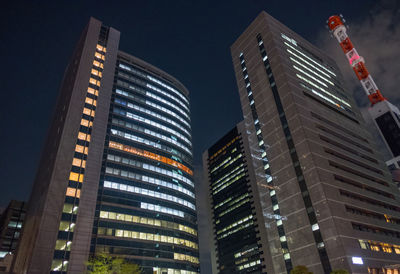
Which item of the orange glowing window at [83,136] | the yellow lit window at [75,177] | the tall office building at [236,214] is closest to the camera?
the yellow lit window at [75,177]

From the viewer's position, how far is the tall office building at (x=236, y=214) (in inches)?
6102

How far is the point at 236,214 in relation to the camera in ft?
562

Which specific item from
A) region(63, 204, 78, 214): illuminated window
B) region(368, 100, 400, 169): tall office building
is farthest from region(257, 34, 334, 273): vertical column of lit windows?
region(368, 100, 400, 169): tall office building

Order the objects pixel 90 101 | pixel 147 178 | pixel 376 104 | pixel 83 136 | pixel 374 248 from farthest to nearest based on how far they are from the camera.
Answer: pixel 376 104
pixel 147 178
pixel 90 101
pixel 83 136
pixel 374 248

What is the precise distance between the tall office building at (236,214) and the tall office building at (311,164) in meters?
76.5

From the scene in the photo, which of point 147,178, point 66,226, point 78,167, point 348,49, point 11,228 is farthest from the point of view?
point 348,49

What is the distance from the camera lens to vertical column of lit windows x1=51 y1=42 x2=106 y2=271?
207 feet

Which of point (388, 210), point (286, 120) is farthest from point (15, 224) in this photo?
point (388, 210)

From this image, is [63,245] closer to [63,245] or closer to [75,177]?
[63,245]

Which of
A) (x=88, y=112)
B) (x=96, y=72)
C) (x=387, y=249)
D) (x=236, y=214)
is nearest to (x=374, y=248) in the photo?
(x=387, y=249)

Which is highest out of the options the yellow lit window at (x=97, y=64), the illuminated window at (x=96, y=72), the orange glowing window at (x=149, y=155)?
the yellow lit window at (x=97, y=64)

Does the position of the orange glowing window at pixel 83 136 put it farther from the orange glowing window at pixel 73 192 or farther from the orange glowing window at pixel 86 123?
the orange glowing window at pixel 73 192

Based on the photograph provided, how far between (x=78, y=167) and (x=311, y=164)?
57.4 m

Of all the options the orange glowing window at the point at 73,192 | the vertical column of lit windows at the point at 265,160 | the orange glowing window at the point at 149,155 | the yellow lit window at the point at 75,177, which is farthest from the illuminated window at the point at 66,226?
the vertical column of lit windows at the point at 265,160
